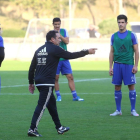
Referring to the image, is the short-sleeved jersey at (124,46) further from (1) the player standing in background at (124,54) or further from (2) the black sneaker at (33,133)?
(2) the black sneaker at (33,133)

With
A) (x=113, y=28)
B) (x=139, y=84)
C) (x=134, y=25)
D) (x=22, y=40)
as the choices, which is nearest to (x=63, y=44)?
(x=139, y=84)

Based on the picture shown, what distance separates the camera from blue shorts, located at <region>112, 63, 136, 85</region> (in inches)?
426

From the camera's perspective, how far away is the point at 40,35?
34.9m

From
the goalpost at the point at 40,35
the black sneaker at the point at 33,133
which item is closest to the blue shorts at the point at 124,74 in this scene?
the black sneaker at the point at 33,133

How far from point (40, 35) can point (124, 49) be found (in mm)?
Result: 24414

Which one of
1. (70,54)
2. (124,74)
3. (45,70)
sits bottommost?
(124,74)

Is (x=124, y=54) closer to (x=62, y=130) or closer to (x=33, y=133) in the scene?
(x=62, y=130)

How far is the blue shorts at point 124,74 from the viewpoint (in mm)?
10833

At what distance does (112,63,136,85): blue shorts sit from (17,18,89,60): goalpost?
23.7m

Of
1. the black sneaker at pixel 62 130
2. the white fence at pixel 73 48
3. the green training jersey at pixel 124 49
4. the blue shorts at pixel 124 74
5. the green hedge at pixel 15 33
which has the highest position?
the green training jersey at pixel 124 49

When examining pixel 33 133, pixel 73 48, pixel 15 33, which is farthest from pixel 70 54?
pixel 15 33

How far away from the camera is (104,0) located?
77062 mm

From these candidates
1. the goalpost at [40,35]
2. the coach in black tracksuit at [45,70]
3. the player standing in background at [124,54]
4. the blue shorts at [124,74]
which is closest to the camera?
the coach in black tracksuit at [45,70]

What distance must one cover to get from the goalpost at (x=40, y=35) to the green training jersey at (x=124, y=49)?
23.7 m
